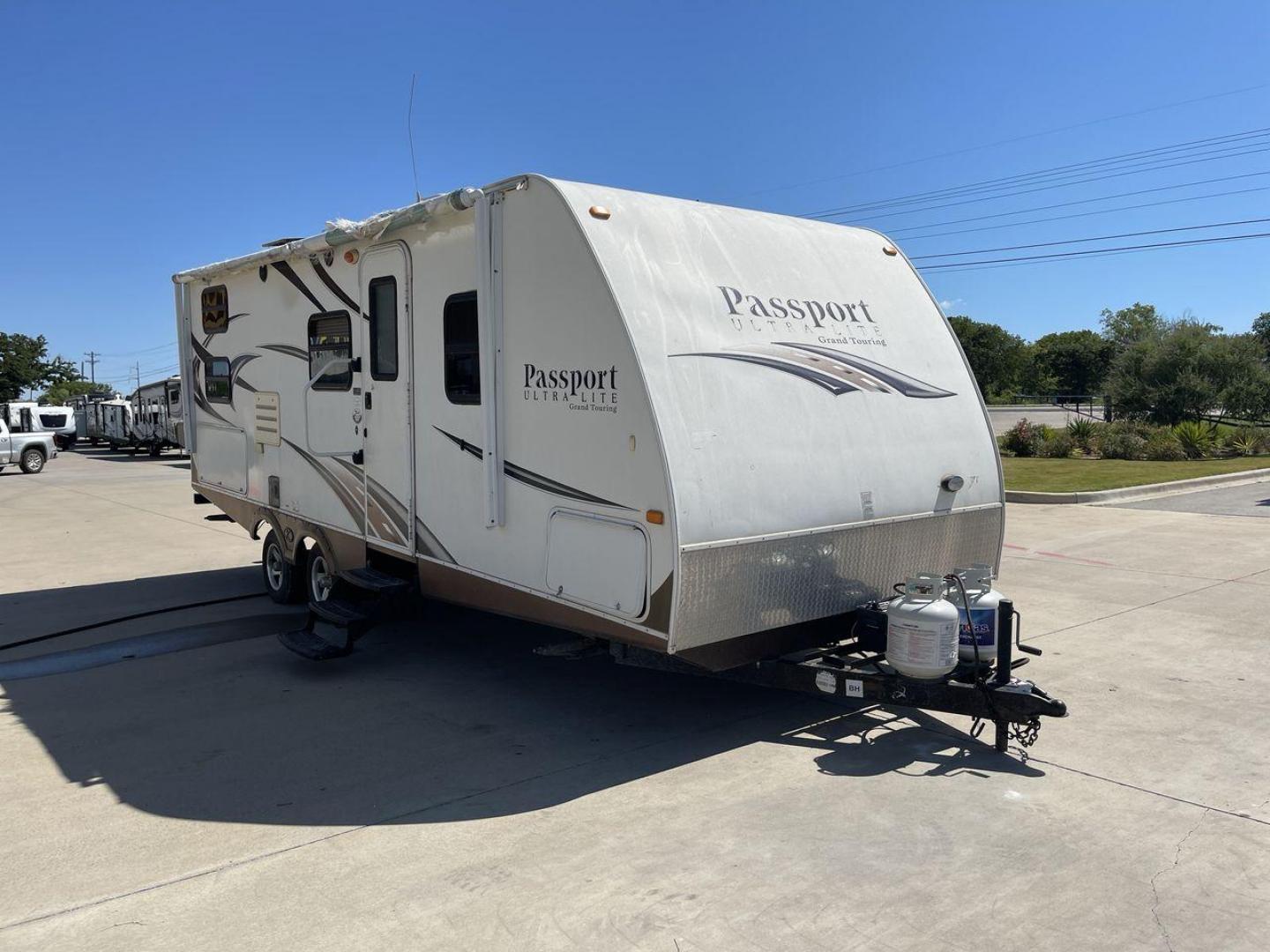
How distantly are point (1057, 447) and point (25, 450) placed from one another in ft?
93.1

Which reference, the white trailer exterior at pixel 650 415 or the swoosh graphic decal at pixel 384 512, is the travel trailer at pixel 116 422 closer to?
the swoosh graphic decal at pixel 384 512

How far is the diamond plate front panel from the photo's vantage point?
4746 mm

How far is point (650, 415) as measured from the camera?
185 inches

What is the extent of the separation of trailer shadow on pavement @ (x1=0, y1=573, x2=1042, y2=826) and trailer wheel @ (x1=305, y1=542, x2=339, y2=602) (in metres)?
0.82


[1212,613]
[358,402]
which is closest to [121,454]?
[358,402]

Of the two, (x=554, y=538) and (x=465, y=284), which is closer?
(x=554, y=538)

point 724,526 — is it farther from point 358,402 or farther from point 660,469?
point 358,402

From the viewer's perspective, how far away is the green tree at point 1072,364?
99.8 m

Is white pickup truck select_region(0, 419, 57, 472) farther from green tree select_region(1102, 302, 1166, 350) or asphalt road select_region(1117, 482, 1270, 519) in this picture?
green tree select_region(1102, 302, 1166, 350)

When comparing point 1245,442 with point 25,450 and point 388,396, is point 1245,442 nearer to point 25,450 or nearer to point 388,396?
point 388,396

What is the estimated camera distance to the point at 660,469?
4648 mm

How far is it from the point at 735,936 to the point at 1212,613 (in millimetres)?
6392

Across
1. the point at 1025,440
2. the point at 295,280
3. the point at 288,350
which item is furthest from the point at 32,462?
the point at 1025,440

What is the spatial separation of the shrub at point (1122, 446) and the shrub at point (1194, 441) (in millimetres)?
873
